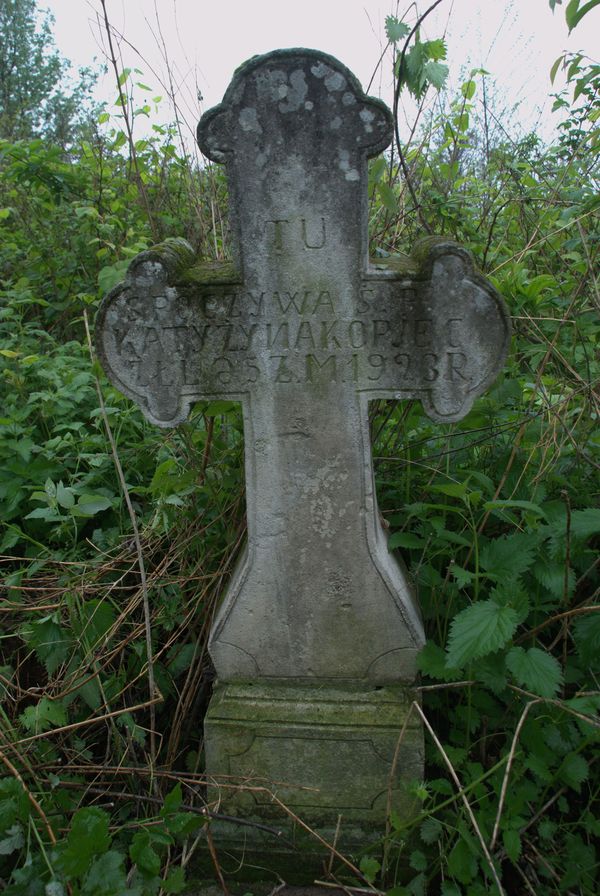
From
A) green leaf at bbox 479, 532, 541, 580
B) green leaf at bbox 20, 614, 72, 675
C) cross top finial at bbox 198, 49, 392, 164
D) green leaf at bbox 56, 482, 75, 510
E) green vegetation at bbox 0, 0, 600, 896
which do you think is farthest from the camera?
green leaf at bbox 56, 482, 75, 510

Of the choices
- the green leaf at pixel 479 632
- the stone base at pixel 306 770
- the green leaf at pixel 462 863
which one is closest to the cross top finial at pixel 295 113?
the green leaf at pixel 479 632

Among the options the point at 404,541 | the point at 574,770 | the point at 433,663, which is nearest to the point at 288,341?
the point at 404,541

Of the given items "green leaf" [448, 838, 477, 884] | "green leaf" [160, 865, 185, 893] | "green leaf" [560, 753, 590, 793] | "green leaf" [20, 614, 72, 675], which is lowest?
"green leaf" [448, 838, 477, 884]

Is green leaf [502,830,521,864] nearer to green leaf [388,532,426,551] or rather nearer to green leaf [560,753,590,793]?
green leaf [560,753,590,793]

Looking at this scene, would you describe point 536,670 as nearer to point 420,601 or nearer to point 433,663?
point 433,663

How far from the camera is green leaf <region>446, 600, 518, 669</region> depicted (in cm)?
163

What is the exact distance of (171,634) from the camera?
2.43m

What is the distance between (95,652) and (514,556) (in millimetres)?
1366

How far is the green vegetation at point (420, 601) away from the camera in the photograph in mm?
1716

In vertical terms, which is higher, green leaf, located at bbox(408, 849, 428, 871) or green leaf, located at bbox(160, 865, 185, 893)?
green leaf, located at bbox(160, 865, 185, 893)

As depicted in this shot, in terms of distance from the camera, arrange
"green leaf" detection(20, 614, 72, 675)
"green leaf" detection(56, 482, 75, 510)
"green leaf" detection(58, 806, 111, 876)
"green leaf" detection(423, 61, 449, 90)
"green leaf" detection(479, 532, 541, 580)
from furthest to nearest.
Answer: "green leaf" detection(56, 482, 75, 510) → "green leaf" detection(20, 614, 72, 675) → "green leaf" detection(423, 61, 449, 90) → "green leaf" detection(479, 532, 541, 580) → "green leaf" detection(58, 806, 111, 876)

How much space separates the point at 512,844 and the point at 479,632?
19.8 inches

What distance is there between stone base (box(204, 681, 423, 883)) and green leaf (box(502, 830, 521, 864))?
0.96 ft

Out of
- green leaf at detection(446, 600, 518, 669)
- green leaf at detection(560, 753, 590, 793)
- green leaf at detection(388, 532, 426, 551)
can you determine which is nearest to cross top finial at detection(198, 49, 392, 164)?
green leaf at detection(388, 532, 426, 551)
